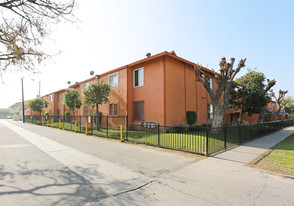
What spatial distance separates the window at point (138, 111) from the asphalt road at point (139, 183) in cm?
881

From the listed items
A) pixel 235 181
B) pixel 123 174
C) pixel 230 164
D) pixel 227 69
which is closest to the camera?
pixel 235 181

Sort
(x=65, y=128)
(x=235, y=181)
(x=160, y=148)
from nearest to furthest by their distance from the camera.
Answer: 1. (x=235, y=181)
2. (x=160, y=148)
3. (x=65, y=128)

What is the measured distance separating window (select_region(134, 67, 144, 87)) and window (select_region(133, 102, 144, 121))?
1843mm

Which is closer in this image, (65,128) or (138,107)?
(138,107)

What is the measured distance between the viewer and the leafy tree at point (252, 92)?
662 inches

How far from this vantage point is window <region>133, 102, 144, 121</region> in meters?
14.9

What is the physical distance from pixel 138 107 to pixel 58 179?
11.2 m

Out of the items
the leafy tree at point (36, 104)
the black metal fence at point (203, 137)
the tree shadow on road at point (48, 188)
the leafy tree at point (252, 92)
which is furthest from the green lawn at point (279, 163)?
the leafy tree at point (36, 104)

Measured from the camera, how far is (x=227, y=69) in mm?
12000

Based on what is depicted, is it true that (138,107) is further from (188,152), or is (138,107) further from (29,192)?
(29,192)

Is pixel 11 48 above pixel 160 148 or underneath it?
above

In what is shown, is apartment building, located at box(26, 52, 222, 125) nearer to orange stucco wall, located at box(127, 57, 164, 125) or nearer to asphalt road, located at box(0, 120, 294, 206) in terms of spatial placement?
orange stucco wall, located at box(127, 57, 164, 125)

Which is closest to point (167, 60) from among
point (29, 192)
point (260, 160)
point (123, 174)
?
point (260, 160)

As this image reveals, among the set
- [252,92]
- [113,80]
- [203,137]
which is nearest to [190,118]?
[203,137]
